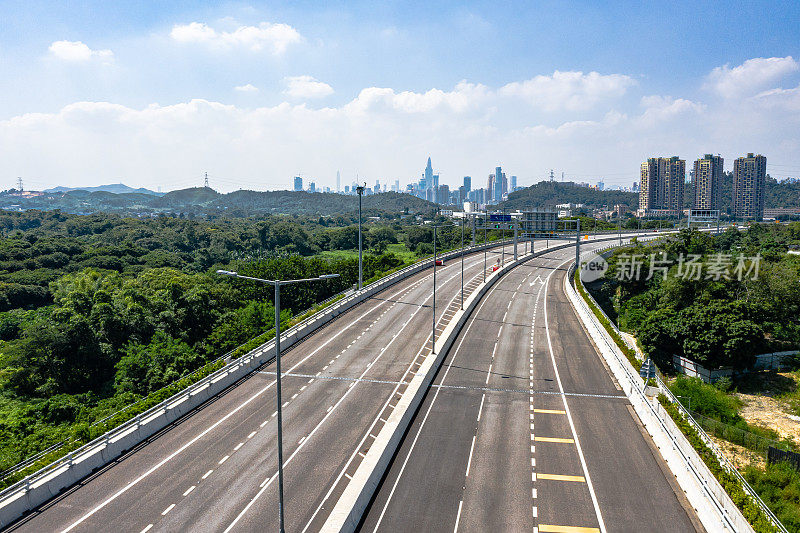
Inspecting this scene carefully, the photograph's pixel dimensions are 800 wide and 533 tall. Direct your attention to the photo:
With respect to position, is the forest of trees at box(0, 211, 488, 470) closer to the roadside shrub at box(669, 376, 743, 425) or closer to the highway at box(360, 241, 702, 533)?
the highway at box(360, 241, 702, 533)

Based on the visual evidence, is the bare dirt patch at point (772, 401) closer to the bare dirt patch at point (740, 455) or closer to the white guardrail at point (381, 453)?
the bare dirt patch at point (740, 455)

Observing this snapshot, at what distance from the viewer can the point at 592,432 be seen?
27.6m

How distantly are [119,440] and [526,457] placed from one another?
2114cm

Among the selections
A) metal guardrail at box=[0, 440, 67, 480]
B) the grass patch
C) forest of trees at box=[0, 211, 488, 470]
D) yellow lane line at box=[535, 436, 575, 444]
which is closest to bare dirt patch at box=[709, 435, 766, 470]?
the grass patch

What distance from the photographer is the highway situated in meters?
20.3

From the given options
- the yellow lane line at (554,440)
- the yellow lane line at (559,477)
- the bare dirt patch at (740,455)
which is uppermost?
the yellow lane line at (554,440)

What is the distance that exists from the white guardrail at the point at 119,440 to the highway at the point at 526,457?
1380 centimetres

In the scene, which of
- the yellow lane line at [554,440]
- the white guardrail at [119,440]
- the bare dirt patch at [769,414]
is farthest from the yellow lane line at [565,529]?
the bare dirt patch at [769,414]

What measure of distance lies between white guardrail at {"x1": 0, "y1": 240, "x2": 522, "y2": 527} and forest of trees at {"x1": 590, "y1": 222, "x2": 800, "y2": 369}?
121ft

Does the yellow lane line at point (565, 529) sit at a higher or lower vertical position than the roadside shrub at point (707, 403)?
higher

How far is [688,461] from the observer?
75.0 ft

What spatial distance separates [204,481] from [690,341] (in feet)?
144

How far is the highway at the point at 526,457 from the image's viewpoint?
20.3 metres

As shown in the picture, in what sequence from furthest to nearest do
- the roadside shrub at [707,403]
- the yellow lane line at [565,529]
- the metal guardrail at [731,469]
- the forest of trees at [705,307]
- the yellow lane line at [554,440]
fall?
the forest of trees at [705,307]
the roadside shrub at [707,403]
the yellow lane line at [554,440]
the yellow lane line at [565,529]
the metal guardrail at [731,469]
